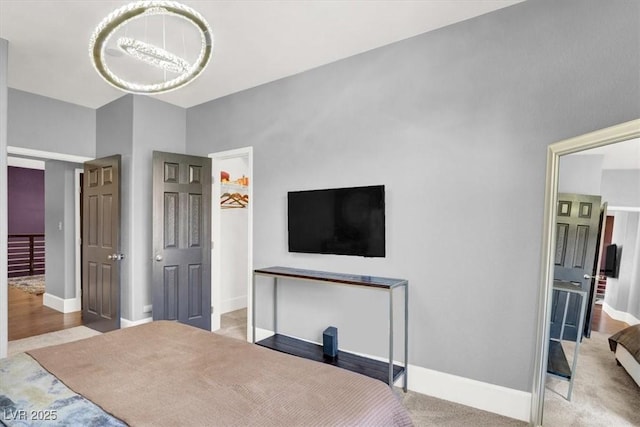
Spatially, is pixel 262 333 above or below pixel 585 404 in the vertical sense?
below

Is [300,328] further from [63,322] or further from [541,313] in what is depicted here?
[63,322]

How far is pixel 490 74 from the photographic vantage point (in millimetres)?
2447

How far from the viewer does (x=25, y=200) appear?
823cm

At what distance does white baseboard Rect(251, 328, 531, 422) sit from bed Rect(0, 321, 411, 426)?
1.29m

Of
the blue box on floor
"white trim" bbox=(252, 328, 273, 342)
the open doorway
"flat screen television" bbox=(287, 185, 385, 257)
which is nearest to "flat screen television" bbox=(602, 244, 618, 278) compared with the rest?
"flat screen television" bbox=(287, 185, 385, 257)

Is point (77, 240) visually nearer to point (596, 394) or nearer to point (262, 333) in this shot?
point (262, 333)

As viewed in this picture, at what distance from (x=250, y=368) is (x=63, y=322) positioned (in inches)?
163

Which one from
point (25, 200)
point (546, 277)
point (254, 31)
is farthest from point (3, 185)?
point (25, 200)

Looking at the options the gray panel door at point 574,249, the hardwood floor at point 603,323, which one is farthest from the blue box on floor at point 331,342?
the hardwood floor at point 603,323

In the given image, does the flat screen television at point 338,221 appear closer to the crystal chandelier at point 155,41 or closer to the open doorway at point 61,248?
the crystal chandelier at point 155,41

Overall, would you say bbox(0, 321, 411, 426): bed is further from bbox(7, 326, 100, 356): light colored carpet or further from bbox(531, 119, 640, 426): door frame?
bbox(7, 326, 100, 356): light colored carpet

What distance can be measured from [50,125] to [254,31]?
3.00 metres

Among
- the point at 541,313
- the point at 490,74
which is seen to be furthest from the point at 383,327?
the point at 490,74

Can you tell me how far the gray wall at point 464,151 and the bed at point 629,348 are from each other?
615mm
